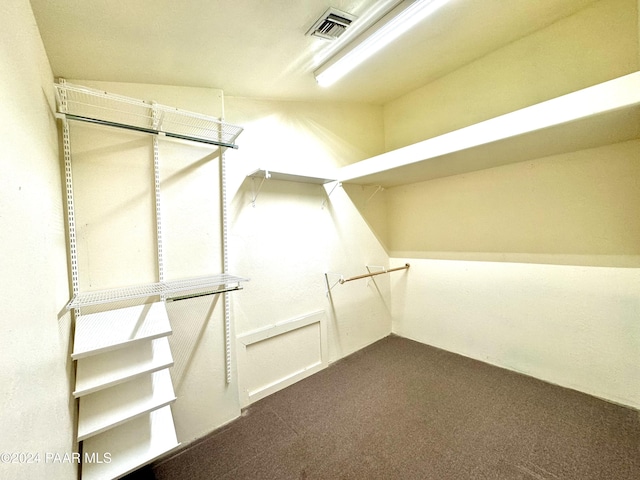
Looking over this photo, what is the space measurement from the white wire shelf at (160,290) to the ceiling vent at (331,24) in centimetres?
147

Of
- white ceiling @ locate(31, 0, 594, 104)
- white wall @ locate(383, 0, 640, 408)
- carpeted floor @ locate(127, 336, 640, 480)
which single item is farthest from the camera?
white wall @ locate(383, 0, 640, 408)

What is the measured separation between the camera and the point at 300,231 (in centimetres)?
236

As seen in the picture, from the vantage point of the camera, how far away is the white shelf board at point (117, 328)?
3.74ft

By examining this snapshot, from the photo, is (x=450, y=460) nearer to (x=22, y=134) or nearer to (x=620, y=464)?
(x=620, y=464)

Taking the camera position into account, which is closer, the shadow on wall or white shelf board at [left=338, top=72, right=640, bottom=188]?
white shelf board at [left=338, top=72, right=640, bottom=188]

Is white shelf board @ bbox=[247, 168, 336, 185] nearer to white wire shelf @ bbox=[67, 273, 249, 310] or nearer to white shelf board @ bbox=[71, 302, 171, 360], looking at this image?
white wire shelf @ bbox=[67, 273, 249, 310]

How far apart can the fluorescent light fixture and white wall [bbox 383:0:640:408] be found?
1.36 meters

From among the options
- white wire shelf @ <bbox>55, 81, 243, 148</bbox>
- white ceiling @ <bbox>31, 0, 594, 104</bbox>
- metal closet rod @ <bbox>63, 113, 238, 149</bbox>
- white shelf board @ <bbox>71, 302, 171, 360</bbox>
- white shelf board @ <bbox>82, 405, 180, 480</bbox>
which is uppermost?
white ceiling @ <bbox>31, 0, 594, 104</bbox>

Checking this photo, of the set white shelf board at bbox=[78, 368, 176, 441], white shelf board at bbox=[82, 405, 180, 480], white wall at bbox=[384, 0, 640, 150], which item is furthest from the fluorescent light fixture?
white shelf board at bbox=[82, 405, 180, 480]

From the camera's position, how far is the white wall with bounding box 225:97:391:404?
2.02 metres

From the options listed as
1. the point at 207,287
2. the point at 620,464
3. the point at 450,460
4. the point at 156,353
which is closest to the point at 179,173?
the point at 207,287

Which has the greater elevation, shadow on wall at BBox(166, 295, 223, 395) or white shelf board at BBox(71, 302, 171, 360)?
white shelf board at BBox(71, 302, 171, 360)

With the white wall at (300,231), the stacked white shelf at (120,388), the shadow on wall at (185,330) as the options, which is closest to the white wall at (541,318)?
the white wall at (300,231)

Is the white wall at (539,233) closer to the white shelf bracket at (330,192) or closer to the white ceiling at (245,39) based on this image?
the white ceiling at (245,39)
